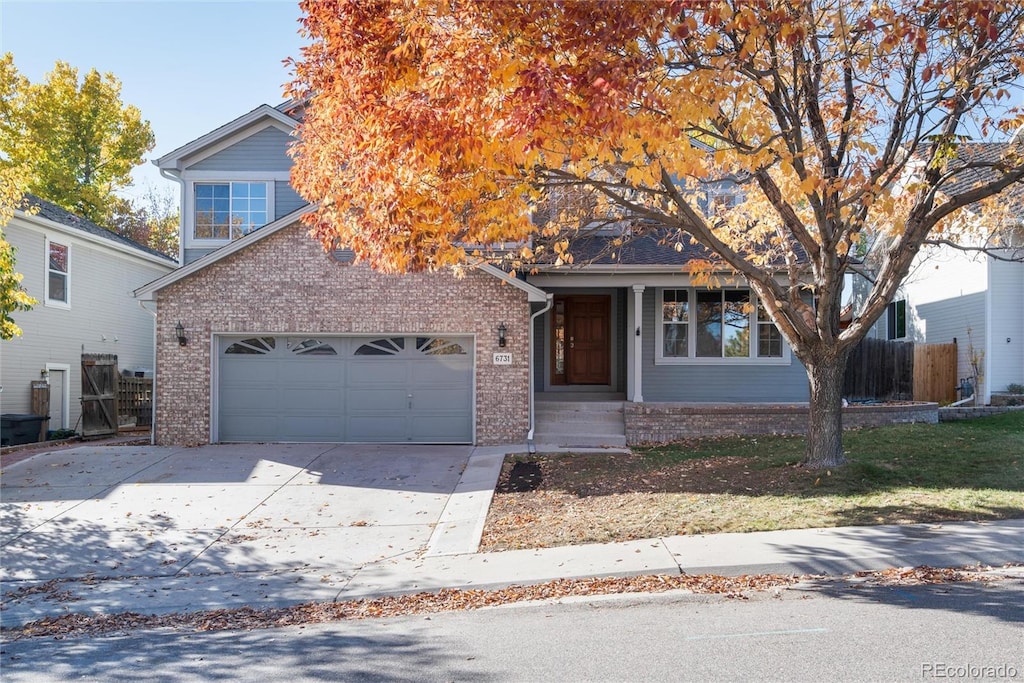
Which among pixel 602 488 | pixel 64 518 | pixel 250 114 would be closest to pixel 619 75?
pixel 602 488

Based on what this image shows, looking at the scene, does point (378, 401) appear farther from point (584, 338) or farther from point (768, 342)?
point (768, 342)

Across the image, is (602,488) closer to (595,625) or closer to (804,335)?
(804,335)

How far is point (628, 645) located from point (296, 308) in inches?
452

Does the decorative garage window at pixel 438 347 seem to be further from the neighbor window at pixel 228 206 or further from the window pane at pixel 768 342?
the window pane at pixel 768 342

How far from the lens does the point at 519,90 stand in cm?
740

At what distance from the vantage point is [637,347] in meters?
17.0

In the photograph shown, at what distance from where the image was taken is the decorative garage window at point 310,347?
15.8 m

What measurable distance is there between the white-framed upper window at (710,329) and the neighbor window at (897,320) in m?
9.67

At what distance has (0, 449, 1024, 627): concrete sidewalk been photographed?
296 inches

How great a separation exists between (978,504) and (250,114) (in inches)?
630

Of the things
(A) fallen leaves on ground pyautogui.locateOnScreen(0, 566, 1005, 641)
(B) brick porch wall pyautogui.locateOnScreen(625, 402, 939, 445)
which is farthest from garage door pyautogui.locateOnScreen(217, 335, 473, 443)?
(A) fallen leaves on ground pyautogui.locateOnScreen(0, 566, 1005, 641)

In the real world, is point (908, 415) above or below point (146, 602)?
above

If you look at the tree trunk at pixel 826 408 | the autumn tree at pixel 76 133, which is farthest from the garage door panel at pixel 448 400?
the autumn tree at pixel 76 133

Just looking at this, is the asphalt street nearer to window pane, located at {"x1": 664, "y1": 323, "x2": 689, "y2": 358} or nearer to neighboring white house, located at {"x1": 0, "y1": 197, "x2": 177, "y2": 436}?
window pane, located at {"x1": 664, "y1": 323, "x2": 689, "y2": 358}
